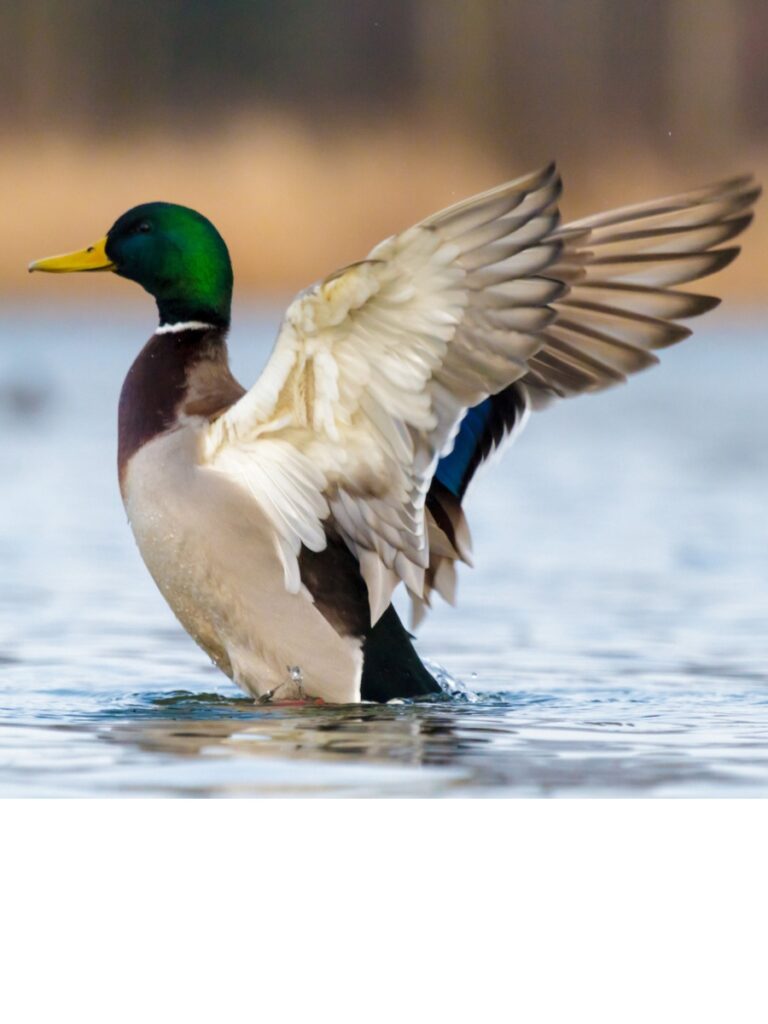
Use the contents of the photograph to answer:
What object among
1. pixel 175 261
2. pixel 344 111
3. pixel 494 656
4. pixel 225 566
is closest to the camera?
pixel 225 566

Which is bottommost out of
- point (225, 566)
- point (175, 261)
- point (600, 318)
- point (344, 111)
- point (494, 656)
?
point (494, 656)

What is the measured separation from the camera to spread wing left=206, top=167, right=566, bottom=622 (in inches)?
162

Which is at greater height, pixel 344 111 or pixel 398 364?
pixel 344 111

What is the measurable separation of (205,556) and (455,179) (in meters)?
9.57

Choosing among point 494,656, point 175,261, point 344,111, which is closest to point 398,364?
point 175,261

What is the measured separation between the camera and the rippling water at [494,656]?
4.20 metres

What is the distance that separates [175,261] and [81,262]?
257mm

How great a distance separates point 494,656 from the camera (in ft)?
19.5

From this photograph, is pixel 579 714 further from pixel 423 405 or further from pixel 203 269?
pixel 203 269

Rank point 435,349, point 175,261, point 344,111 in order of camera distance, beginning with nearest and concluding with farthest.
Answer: point 435,349 < point 175,261 < point 344,111

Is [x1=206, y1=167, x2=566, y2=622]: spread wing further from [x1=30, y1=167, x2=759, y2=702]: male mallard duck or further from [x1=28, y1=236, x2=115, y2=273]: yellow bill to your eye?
[x1=28, y1=236, x2=115, y2=273]: yellow bill

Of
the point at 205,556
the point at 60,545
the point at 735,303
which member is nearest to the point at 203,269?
the point at 205,556

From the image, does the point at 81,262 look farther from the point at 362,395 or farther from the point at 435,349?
the point at 435,349

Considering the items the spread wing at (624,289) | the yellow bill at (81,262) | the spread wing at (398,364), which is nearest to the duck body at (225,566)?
the spread wing at (398,364)
